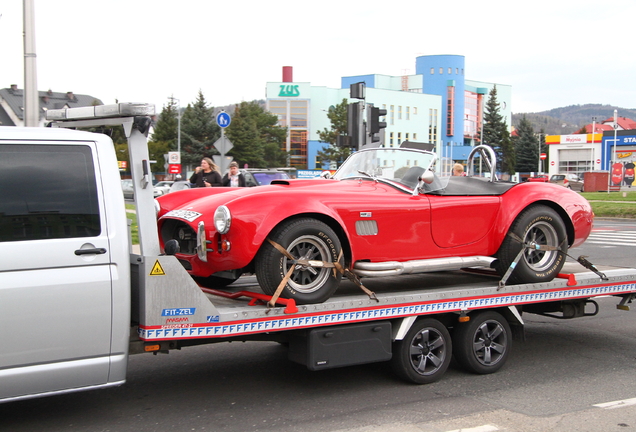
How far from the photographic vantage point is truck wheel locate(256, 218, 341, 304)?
485 cm

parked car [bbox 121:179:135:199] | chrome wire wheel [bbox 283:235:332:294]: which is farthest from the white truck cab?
chrome wire wheel [bbox 283:235:332:294]

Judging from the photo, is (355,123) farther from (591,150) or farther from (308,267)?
(591,150)

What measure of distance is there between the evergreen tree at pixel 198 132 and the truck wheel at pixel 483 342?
6470 cm

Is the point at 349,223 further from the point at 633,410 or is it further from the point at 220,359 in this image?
the point at 633,410

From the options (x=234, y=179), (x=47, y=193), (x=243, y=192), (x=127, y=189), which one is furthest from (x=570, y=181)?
(x=47, y=193)

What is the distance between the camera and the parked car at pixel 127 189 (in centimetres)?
442

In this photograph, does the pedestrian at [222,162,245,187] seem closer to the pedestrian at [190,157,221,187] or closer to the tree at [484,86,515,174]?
the pedestrian at [190,157,221,187]

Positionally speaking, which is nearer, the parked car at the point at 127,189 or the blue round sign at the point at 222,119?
the parked car at the point at 127,189

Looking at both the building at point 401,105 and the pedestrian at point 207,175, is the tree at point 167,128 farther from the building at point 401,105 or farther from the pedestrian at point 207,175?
the pedestrian at point 207,175

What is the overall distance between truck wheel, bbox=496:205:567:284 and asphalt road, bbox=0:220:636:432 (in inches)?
35.6

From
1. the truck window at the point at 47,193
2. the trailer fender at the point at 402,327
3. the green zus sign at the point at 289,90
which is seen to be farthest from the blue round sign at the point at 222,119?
the green zus sign at the point at 289,90

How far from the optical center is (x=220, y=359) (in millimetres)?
6387

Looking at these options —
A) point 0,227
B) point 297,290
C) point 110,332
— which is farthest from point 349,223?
point 0,227

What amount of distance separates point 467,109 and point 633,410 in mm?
97757
